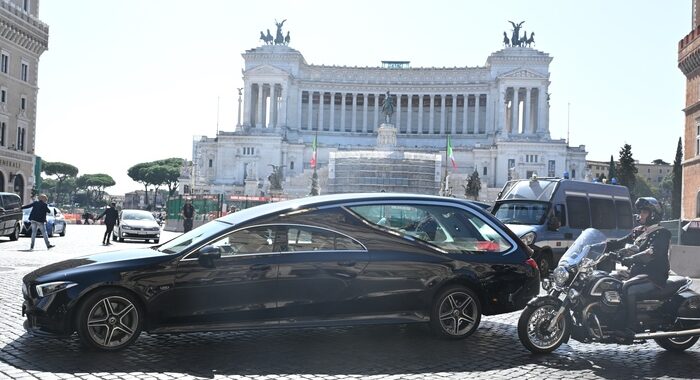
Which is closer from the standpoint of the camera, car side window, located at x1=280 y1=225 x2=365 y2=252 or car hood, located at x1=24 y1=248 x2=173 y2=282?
car hood, located at x1=24 y1=248 x2=173 y2=282

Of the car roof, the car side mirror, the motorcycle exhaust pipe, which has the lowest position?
the motorcycle exhaust pipe

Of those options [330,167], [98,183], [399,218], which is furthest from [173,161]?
[399,218]

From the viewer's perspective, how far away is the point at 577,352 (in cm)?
834

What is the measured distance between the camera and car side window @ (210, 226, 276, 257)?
308 inches

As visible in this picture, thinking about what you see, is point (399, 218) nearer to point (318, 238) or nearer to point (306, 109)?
point (318, 238)

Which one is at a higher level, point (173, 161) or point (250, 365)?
point (173, 161)

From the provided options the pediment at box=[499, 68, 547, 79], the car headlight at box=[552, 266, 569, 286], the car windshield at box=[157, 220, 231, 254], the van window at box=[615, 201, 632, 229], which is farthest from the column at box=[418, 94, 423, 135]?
the car headlight at box=[552, 266, 569, 286]

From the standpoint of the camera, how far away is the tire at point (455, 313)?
8461 mm

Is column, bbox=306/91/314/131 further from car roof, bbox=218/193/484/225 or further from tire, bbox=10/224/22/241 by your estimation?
car roof, bbox=218/193/484/225

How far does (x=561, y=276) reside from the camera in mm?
7742

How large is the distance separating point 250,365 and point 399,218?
109 inches

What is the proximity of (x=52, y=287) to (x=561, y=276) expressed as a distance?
533 cm

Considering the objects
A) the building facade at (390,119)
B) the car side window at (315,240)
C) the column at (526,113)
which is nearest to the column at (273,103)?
the building facade at (390,119)

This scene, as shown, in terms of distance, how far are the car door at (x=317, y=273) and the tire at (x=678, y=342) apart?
3.63m
